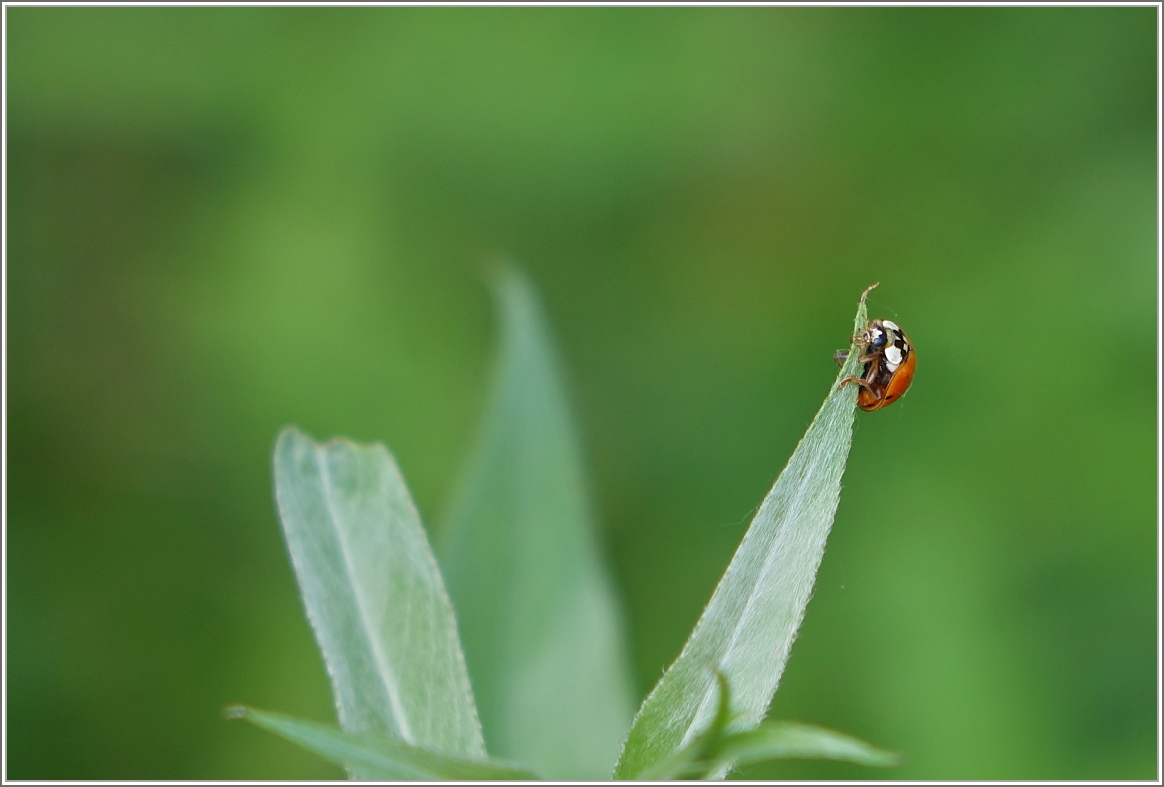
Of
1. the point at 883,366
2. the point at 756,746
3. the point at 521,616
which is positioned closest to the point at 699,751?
the point at 756,746

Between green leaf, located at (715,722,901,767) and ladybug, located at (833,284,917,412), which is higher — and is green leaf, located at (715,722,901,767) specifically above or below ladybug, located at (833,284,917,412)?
below

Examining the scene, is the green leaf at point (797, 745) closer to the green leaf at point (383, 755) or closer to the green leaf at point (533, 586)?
the green leaf at point (383, 755)

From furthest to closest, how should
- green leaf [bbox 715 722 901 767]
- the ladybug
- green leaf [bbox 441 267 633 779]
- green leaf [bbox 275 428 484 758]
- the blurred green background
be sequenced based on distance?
the blurred green background → green leaf [bbox 441 267 633 779] → the ladybug → green leaf [bbox 275 428 484 758] → green leaf [bbox 715 722 901 767]

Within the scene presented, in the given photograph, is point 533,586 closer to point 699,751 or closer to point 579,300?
point 699,751

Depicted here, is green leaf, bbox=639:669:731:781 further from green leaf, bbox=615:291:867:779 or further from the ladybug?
the ladybug

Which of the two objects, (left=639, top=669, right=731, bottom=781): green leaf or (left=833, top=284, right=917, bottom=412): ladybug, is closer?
(left=639, top=669, right=731, bottom=781): green leaf

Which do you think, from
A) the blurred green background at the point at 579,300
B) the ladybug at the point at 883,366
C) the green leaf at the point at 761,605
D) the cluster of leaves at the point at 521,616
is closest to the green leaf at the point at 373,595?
the cluster of leaves at the point at 521,616

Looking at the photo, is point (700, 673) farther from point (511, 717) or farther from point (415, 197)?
point (415, 197)

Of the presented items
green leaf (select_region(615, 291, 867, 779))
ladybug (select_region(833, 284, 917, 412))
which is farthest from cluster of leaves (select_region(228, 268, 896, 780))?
ladybug (select_region(833, 284, 917, 412))
